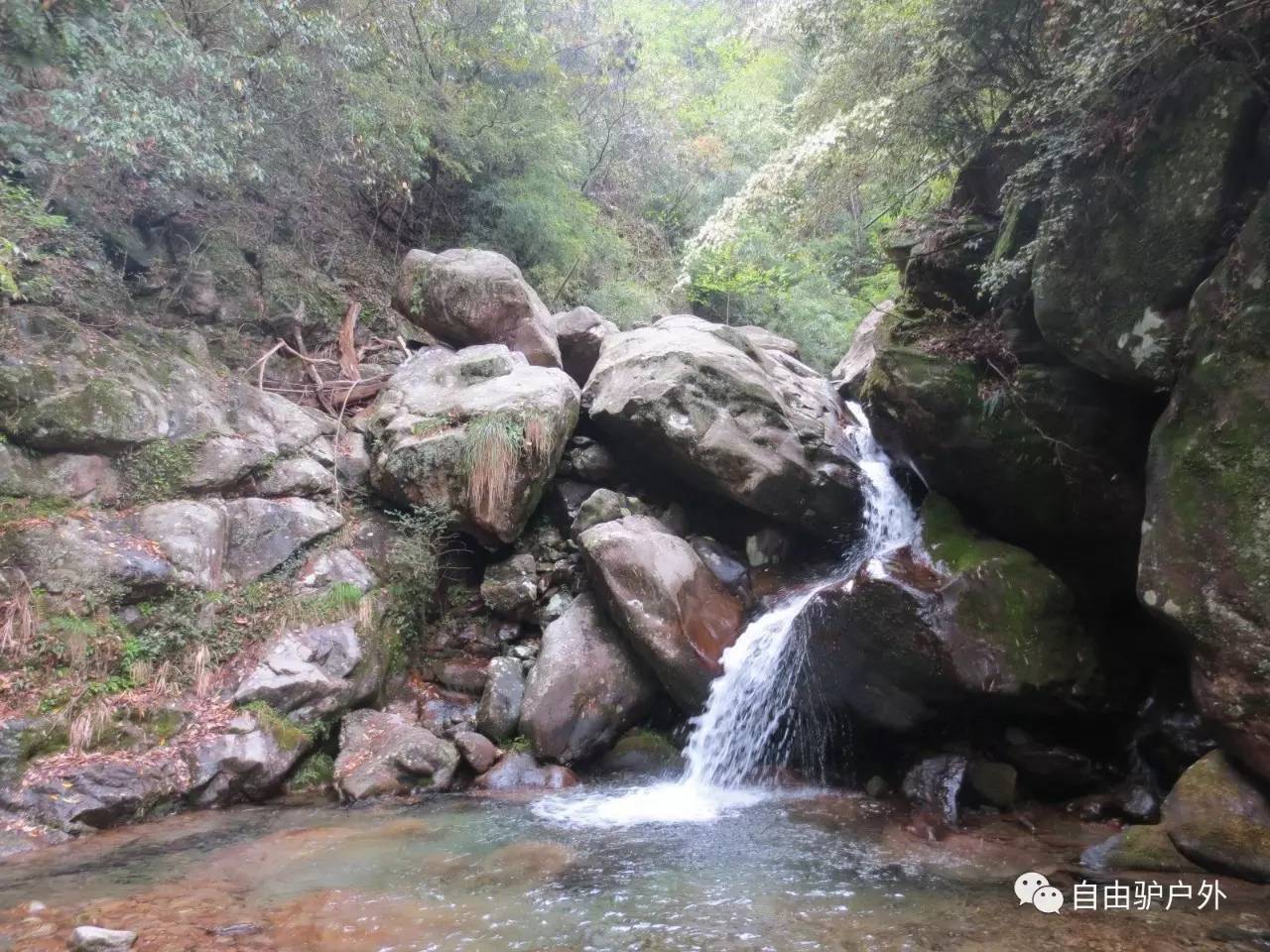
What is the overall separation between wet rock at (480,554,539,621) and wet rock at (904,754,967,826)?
433cm

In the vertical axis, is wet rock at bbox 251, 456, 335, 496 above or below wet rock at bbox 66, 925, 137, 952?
above

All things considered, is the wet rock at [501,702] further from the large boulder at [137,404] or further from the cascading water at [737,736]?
the large boulder at [137,404]

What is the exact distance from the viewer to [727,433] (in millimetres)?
8672

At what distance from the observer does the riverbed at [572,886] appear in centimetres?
366

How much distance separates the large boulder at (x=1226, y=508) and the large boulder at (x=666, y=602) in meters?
3.96

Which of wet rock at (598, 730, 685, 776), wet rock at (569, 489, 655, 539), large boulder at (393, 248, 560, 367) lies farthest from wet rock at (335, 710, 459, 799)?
large boulder at (393, 248, 560, 367)

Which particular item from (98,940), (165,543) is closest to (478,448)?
(165,543)

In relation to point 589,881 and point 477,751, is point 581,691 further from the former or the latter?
point 589,881

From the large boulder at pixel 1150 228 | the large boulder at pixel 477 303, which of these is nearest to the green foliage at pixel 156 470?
the large boulder at pixel 477 303

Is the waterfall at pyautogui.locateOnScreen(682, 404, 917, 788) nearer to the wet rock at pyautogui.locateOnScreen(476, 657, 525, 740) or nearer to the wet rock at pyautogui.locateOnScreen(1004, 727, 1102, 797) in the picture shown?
the wet rock at pyautogui.locateOnScreen(476, 657, 525, 740)

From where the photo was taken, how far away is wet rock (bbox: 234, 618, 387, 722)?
21.5ft

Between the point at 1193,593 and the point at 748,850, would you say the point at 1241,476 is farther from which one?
the point at 748,850

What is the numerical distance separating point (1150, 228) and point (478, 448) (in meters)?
6.37

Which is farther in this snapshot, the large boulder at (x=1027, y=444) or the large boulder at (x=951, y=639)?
the large boulder at (x=1027, y=444)
